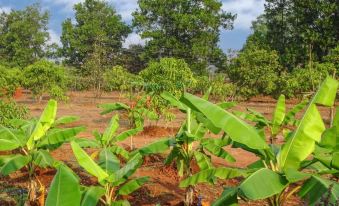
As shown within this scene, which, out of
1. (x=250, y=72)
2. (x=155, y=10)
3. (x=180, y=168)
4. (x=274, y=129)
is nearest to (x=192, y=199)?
(x=180, y=168)

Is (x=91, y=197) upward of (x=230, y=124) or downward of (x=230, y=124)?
downward

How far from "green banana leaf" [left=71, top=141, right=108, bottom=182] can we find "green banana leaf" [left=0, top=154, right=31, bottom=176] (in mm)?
1466

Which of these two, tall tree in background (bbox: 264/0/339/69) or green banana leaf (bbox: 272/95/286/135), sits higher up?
tall tree in background (bbox: 264/0/339/69)

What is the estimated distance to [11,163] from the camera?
5973mm

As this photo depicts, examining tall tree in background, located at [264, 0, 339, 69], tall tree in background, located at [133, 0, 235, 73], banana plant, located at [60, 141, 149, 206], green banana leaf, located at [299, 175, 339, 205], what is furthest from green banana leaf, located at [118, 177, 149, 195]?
tall tree in background, located at [133, 0, 235, 73]

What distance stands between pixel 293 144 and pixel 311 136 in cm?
18

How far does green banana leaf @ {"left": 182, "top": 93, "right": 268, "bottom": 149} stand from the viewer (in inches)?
162

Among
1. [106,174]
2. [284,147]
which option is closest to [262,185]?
[284,147]

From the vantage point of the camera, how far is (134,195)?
24.5ft

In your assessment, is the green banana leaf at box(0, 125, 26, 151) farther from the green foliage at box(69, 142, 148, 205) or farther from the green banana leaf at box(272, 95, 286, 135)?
the green banana leaf at box(272, 95, 286, 135)

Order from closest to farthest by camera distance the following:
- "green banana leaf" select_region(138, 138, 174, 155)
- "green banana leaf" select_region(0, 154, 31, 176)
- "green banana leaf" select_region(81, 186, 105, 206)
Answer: "green banana leaf" select_region(81, 186, 105, 206), "green banana leaf" select_region(0, 154, 31, 176), "green banana leaf" select_region(138, 138, 174, 155)

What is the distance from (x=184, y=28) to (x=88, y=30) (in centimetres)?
1350

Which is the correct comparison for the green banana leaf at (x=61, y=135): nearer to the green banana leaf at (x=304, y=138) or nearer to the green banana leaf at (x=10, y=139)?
the green banana leaf at (x=10, y=139)

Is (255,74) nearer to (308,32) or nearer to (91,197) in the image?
(308,32)
